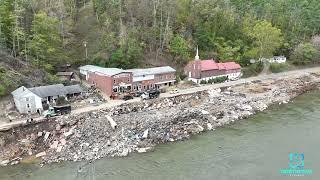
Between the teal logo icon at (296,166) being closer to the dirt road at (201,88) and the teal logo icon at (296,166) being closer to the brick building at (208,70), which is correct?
the dirt road at (201,88)

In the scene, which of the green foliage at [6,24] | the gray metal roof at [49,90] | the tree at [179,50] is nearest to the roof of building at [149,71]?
the tree at [179,50]

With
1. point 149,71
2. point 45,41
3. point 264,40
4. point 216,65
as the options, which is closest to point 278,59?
point 264,40

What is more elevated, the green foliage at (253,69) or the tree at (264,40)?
the tree at (264,40)

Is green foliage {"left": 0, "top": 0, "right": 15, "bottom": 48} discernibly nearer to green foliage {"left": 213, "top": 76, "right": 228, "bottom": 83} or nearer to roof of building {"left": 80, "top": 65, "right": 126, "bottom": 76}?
roof of building {"left": 80, "top": 65, "right": 126, "bottom": 76}

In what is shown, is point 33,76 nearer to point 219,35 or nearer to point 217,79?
point 217,79

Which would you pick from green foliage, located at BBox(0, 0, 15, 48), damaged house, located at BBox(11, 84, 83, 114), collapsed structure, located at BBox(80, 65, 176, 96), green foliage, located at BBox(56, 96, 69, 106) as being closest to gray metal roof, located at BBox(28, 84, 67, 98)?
damaged house, located at BBox(11, 84, 83, 114)

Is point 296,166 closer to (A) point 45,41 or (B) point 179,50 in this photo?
(B) point 179,50

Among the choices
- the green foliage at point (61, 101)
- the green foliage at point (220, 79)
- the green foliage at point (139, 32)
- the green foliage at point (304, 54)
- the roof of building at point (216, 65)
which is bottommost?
the green foliage at point (61, 101)
